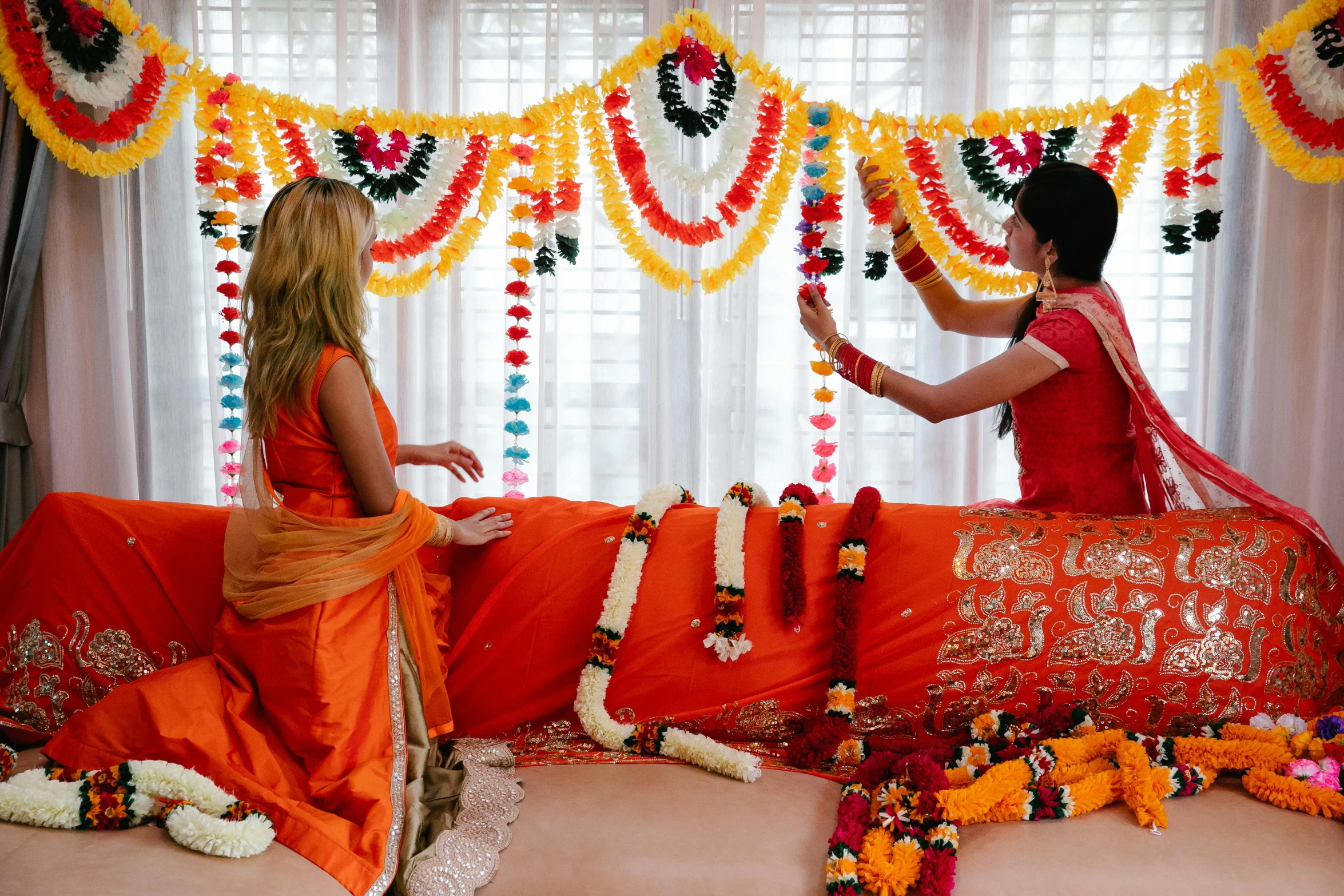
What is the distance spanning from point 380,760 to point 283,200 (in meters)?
1.10

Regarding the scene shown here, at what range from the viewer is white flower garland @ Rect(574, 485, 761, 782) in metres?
1.81

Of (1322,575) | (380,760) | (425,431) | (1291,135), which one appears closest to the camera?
(380,760)

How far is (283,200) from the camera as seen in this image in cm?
183

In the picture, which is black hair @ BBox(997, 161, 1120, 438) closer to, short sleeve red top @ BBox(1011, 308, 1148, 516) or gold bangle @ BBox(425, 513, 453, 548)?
short sleeve red top @ BBox(1011, 308, 1148, 516)

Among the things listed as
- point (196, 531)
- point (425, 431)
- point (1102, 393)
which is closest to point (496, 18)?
point (425, 431)

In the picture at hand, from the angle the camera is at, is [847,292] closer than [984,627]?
No

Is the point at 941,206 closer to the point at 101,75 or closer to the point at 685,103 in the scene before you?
the point at 685,103

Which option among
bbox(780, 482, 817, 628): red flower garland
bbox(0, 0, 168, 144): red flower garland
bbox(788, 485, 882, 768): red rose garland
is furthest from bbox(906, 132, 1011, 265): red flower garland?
bbox(0, 0, 168, 144): red flower garland

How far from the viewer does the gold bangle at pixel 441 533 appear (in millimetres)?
1959

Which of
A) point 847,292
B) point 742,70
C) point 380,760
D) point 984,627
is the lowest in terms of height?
point 380,760

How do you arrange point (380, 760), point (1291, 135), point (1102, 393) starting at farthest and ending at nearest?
point (1291, 135), point (1102, 393), point (380, 760)

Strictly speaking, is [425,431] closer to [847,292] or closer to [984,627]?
[847,292]

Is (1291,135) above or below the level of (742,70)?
below

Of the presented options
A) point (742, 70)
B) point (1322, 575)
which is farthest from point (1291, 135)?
point (742, 70)
